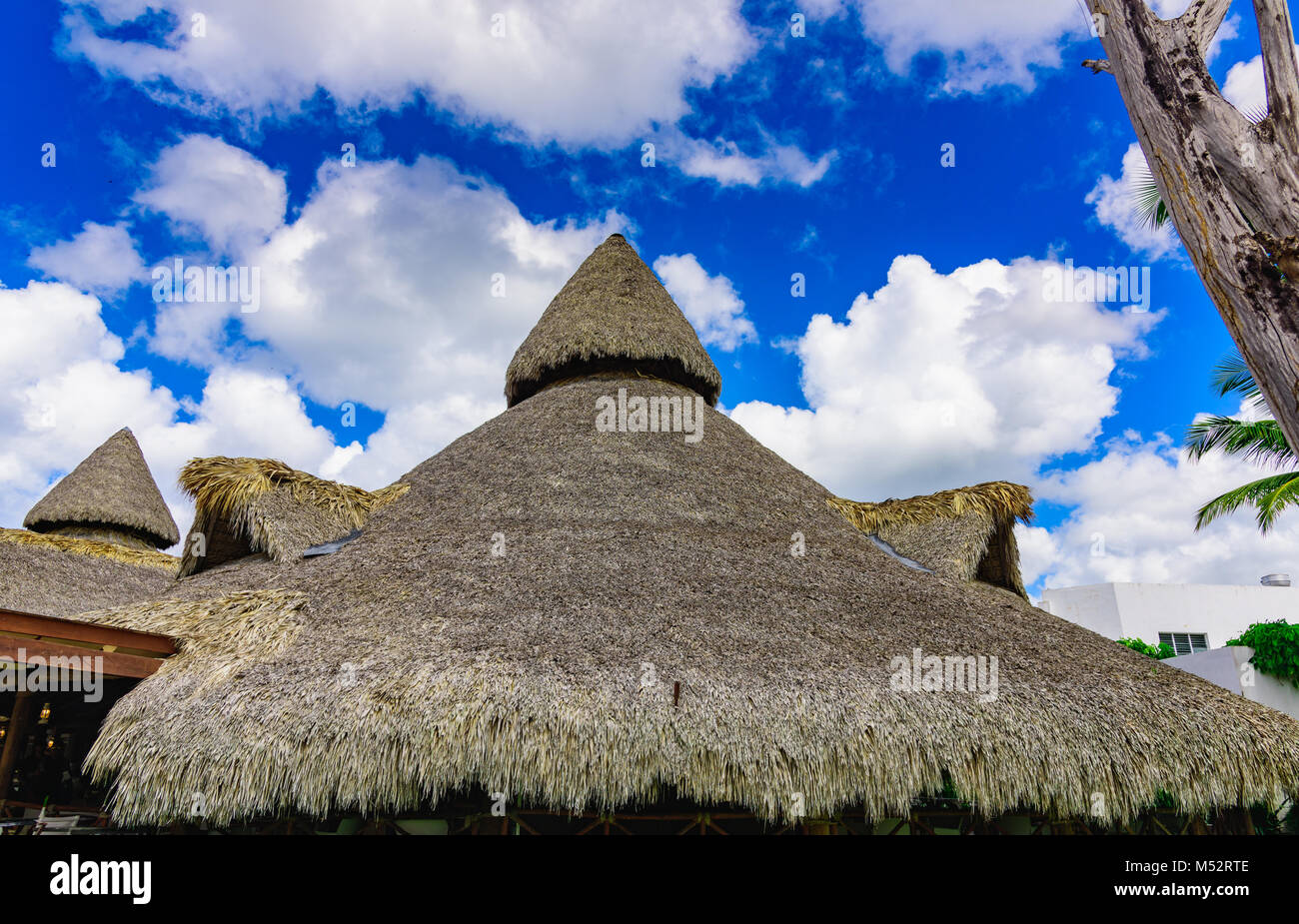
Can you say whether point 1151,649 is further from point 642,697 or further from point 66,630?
point 66,630

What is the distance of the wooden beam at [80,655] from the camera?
5145mm

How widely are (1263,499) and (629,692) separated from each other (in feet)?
36.9

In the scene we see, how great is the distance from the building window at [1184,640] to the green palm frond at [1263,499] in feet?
35.6

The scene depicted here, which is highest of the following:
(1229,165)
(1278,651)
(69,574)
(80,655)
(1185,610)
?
(1229,165)

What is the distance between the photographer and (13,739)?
6168mm

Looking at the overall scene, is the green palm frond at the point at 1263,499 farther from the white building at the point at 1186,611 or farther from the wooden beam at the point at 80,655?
the wooden beam at the point at 80,655

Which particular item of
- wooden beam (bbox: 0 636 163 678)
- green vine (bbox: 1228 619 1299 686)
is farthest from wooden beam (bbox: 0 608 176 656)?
green vine (bbox: 1228 619 1299 686)

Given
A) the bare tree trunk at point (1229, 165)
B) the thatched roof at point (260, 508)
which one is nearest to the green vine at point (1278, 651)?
the bare tree trunk at point (1229, 165)

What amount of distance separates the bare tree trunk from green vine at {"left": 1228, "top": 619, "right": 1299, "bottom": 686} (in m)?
12.1

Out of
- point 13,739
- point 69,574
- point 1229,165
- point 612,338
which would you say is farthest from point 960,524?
point 69,574

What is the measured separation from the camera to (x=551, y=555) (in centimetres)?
648

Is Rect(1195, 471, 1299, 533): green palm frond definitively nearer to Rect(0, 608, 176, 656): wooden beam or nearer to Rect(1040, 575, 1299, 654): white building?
Rect(1040, 575, 1299, 654): white building
